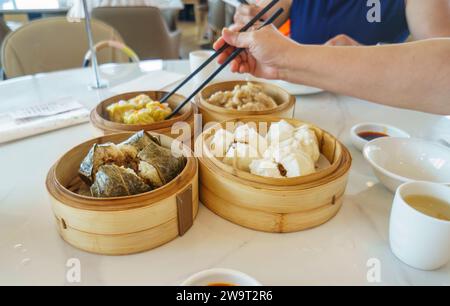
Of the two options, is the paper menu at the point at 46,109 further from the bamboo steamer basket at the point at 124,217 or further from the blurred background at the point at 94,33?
the bamboo steamer basket at the point at 124,217

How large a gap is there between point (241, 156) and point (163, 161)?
0.67 ft

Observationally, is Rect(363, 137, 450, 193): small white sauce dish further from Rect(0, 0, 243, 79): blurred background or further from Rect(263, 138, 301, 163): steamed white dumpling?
Rect(0, 0, 243, 79): blurred background

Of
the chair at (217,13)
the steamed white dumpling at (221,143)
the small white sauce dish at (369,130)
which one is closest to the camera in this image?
the steamed white dumpling at (221,143)

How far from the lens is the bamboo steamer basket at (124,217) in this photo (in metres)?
0.73

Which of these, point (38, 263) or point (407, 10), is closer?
point (38, 263)

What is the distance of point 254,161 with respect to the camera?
2.94 ft

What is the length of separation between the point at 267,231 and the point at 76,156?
553 mm

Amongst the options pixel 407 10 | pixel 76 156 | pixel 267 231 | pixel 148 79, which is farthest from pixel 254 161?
pixel 407 10

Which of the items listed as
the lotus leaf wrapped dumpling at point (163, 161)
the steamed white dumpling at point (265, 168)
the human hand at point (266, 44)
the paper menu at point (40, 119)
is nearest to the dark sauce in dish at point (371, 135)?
the human hand at point (266, 44)

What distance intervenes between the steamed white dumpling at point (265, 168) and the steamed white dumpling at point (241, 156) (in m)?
0.02

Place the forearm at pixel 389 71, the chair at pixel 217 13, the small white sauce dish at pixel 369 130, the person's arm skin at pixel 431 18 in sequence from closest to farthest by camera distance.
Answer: the forearm at pixel 389 71 < the small white sauce dish at pixel 369 130 < the person's arm skin at pixel 431 18 < the chair at pixel 217 13

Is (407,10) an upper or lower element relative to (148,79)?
upper
